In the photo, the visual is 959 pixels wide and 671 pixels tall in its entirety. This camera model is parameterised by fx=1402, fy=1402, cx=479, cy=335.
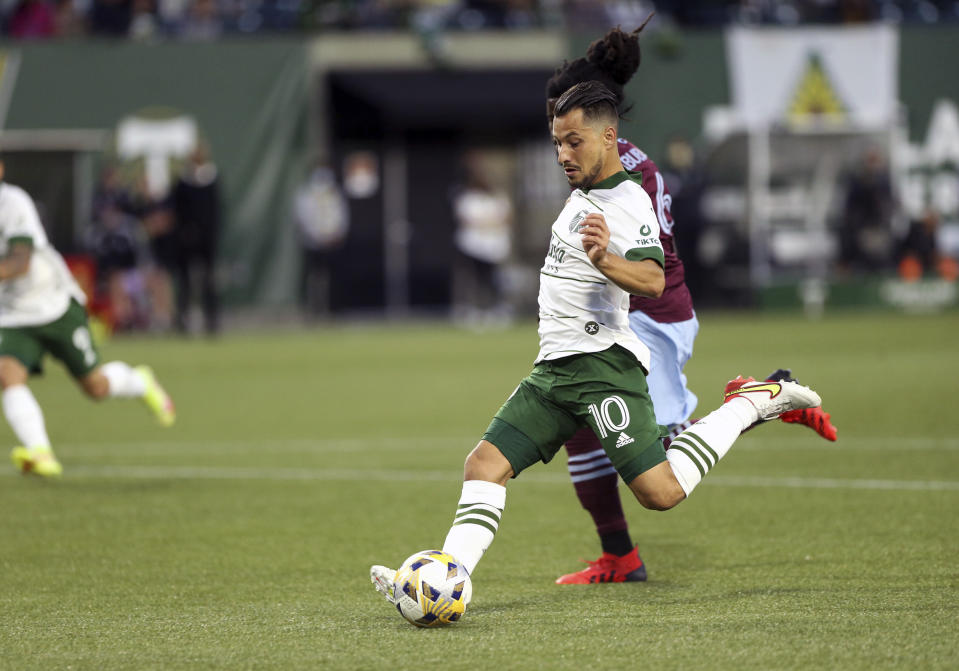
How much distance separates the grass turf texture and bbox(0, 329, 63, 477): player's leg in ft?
0.86

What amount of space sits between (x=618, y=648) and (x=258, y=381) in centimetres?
1147

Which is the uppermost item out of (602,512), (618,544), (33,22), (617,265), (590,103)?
(33,22)

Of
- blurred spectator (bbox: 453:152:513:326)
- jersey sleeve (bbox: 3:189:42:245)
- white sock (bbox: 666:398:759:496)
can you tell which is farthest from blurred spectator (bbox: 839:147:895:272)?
white sock (bbox: 666:398:759:496)

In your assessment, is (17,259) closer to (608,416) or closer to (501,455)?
(501,455)

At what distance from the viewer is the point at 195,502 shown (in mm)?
7973

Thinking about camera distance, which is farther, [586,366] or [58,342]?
[58,342]

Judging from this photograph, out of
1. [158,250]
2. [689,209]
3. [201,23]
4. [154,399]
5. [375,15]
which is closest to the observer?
[154,399]

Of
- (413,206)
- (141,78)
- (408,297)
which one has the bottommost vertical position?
(408,297)

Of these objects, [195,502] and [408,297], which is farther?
[408,297]

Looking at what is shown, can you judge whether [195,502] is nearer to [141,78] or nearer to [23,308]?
[23,308]

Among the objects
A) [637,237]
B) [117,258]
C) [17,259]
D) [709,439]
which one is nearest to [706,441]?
[709,439]

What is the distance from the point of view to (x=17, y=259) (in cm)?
821

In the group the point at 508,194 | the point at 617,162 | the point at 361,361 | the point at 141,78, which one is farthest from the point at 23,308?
the point at 508,194

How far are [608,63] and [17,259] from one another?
408cm
